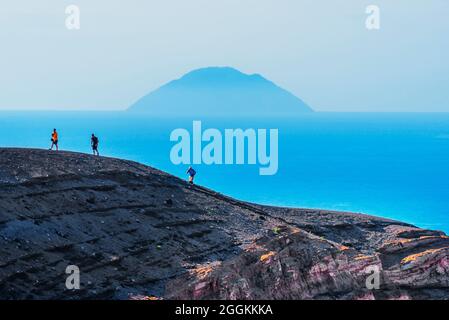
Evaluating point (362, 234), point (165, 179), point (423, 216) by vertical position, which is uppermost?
point (165, 179)

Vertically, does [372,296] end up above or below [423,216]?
above

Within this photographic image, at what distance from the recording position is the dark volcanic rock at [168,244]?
30906 mm

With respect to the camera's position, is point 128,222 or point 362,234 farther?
point 362,234

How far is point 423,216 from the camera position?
11419cm

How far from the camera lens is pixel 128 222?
42.9 m

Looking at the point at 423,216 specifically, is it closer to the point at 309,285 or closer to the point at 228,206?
the point at 228,206

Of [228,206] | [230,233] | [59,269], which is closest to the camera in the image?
[59,269]

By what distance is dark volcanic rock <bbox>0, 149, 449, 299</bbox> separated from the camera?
3091cm

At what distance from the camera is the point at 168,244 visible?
4175 cm

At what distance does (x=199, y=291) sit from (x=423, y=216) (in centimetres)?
9121

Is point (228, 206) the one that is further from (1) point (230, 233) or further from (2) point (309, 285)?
(2) point (309, 285)
